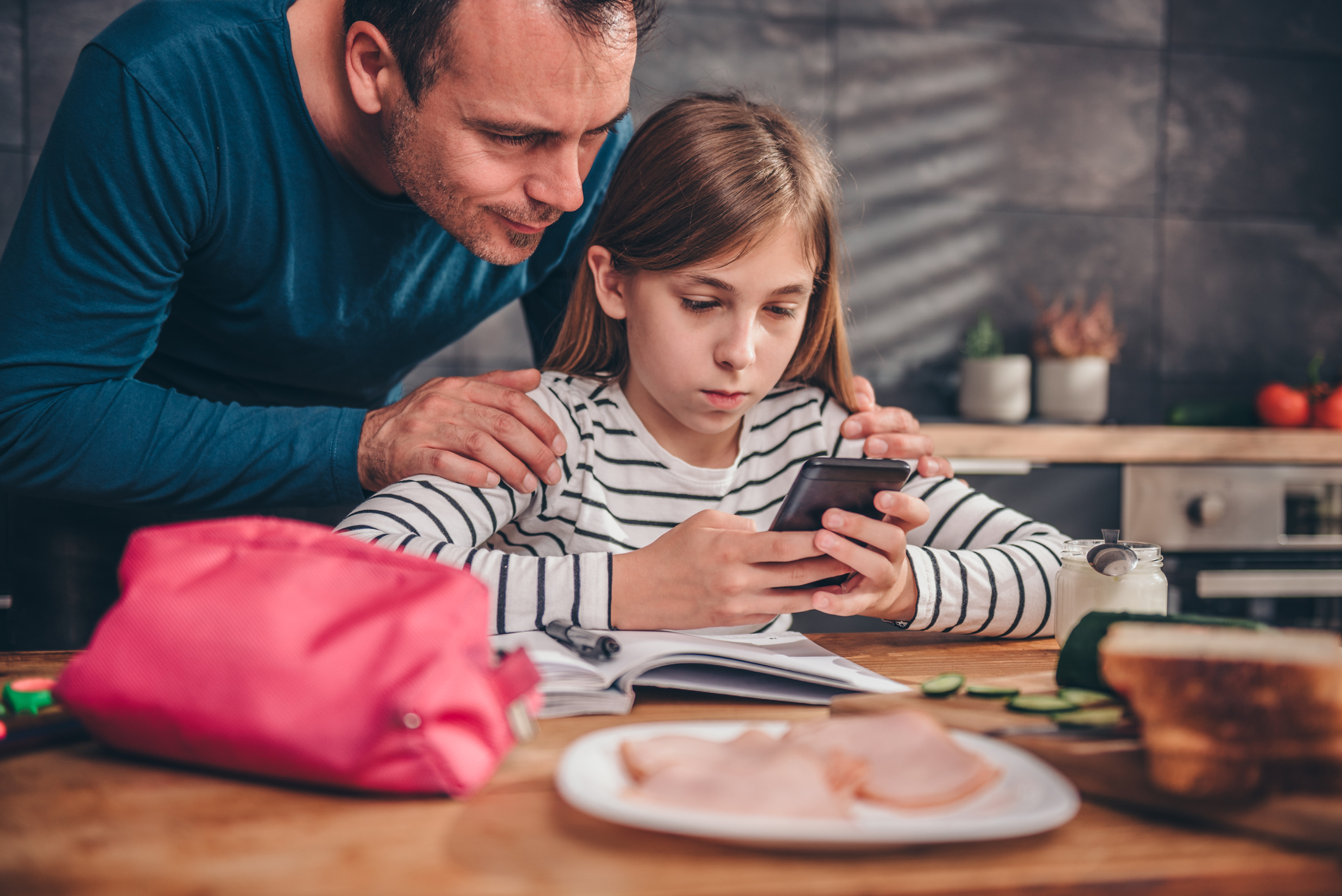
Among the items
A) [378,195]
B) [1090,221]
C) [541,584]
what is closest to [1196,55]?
[1090,221]

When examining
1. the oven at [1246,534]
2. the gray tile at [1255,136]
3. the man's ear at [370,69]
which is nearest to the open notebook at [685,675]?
the man's ear at [370,69]

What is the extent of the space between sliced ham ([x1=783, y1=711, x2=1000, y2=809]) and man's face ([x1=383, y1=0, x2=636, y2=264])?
81 cm

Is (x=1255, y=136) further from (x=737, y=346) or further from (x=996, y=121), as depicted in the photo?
(x=737, y=346)

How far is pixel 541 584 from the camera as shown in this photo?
0.88m

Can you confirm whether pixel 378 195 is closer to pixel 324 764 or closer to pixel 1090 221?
pixel 324 764

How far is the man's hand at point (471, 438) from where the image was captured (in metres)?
1.10

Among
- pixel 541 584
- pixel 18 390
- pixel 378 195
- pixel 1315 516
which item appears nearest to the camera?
pixel 541 584

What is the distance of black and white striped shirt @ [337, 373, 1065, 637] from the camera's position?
2.92 feet

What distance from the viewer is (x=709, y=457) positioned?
134cm

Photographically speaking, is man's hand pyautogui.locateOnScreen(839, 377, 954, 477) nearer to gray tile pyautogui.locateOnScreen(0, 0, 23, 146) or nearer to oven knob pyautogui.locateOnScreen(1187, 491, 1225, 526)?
oven knob pyautogui.locateOnScreen(1187, 491, 1225, 526)

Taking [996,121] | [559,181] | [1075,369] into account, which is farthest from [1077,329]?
[559,181]

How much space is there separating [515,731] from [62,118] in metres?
1.07

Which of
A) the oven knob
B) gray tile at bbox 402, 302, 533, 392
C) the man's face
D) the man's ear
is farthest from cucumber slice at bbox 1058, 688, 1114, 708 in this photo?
gray tile at bbox 402, 302, 533, 392

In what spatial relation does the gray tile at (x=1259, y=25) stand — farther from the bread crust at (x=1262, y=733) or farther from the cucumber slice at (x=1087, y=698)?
the bread crust at (x=1262, y=733)
